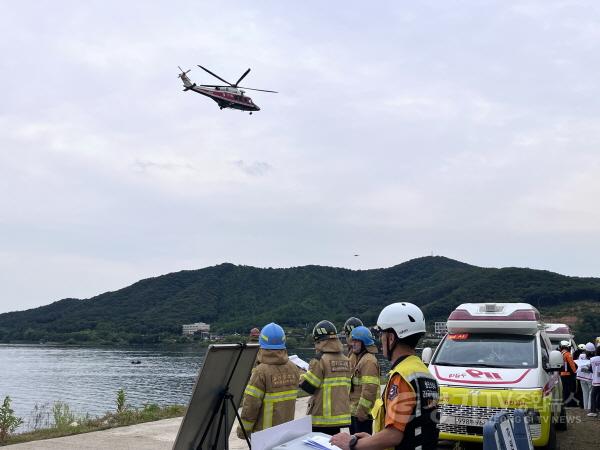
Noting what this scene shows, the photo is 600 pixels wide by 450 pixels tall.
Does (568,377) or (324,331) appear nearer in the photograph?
(324,331)

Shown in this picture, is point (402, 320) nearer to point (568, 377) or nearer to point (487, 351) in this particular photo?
point (487, 351)

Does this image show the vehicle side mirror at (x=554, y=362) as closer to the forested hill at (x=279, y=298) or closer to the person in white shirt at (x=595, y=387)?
the person in white shirt at (x=595, y=387)

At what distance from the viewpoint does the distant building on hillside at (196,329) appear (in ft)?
408

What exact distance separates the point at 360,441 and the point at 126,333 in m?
145

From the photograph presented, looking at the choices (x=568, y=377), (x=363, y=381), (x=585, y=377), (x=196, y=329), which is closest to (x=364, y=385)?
(x=363, y=381)

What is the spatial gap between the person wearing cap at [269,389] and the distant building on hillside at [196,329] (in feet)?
387

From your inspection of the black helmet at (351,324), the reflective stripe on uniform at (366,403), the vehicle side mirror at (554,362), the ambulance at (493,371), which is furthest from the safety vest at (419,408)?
the vehicle side mirror at (554,362)

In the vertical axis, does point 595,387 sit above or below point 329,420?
below

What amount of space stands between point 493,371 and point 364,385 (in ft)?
10.2

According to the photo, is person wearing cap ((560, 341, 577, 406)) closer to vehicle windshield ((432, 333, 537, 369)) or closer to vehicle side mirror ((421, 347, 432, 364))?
vehicle windshield ((432, 333, 537, 369))

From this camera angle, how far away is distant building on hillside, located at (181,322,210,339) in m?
124

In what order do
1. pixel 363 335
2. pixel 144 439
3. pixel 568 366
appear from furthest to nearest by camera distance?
1. pixel 568 366
2. pixel 144 439
3. pixel 363 335

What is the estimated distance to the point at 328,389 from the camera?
7.72 metres

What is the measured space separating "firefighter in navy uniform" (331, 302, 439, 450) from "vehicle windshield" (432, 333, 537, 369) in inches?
274
